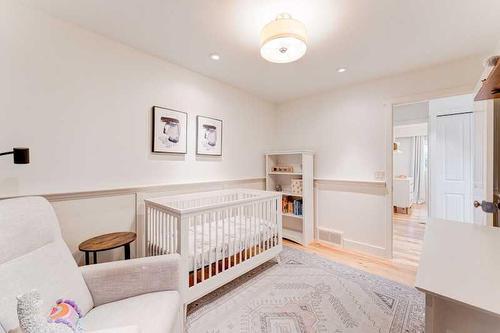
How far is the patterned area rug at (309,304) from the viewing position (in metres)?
1.59

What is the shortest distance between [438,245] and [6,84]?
112 inches

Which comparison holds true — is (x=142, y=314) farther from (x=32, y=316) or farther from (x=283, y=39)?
(x=283, y=39)

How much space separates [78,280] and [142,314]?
1.42 feet

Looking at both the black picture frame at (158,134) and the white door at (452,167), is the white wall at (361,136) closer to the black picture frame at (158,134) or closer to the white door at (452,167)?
the white door at (452,167)

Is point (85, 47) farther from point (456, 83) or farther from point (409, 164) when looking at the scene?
point (409, 164)

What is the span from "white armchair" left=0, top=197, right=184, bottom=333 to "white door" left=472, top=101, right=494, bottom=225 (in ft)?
7.32

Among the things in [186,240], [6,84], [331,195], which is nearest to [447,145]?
[331,195]

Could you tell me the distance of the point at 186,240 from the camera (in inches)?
65.7

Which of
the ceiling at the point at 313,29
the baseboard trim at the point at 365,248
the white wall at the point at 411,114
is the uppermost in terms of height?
the ceiling at the point at 313,29

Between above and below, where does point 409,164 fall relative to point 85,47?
below

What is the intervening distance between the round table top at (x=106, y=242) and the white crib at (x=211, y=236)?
0.23 m

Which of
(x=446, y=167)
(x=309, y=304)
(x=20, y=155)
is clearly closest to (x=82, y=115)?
Result: (x=20, y=155)

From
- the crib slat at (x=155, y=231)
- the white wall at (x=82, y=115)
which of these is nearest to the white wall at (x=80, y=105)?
the white wall at (x=82, y=115)

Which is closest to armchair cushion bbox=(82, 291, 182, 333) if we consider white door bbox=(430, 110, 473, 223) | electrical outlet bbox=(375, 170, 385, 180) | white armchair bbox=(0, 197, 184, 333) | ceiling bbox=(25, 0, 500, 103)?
white armchair bbox=(0, 197, 184, 333)
